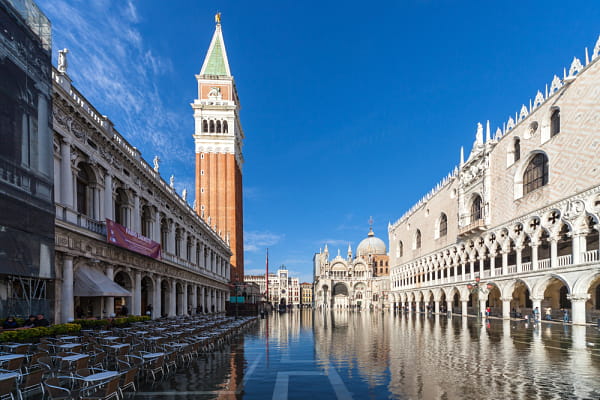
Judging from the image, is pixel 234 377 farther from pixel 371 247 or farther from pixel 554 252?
pixel 371 247

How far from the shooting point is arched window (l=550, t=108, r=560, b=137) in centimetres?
3109

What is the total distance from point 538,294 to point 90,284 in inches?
1241

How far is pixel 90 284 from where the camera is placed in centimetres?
1812

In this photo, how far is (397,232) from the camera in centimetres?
8038

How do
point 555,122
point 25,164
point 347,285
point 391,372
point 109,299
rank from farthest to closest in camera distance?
point 347,285, point 555,122, point 109,299, point 25,164, point 391,372

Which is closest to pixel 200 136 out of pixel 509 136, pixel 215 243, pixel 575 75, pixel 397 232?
pixel 215 243

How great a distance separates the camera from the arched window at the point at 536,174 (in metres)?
32.6

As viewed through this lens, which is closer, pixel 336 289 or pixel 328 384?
pixel 328 384

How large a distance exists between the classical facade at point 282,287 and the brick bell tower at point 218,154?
231 ft

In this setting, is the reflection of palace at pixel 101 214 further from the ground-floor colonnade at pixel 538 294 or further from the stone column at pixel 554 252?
the stone column at pixel 554 252

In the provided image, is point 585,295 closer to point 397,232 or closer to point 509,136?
point 509,136

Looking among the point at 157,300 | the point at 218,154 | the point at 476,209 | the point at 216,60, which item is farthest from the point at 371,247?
the point at 157,300

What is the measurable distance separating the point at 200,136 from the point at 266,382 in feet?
218

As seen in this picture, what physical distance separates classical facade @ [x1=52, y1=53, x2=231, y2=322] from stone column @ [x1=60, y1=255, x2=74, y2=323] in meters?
A: 0.04
